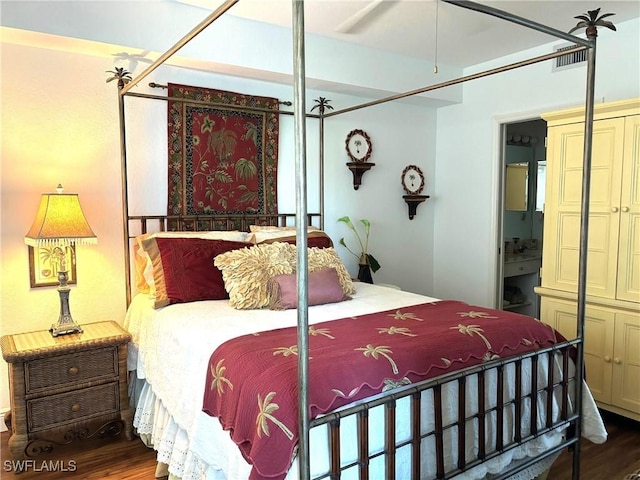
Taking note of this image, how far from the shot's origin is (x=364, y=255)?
153 inches

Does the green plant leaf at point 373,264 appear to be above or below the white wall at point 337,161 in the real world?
below

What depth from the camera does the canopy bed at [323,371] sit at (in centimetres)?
144

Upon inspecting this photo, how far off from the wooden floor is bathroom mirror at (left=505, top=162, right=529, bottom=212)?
2754mm

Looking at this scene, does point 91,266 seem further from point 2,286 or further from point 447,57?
point 447,57

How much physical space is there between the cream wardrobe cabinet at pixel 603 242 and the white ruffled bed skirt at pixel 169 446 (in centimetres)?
95

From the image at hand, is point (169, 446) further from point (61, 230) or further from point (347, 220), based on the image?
point (347, 220)

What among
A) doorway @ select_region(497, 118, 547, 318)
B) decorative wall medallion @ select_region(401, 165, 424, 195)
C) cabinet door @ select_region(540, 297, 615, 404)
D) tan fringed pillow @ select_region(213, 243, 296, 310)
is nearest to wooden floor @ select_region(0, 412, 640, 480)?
cabinet door @ select_region(540, 297, 615, 404)

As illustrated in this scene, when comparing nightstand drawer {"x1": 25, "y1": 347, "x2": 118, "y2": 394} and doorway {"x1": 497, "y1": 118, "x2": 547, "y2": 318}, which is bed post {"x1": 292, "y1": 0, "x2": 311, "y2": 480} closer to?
nightstand drawer {"x1": 25, "y1": 347, "x2": 118, "y2": 394}

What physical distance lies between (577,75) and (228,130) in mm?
2489

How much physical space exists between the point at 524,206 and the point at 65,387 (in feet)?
14.6

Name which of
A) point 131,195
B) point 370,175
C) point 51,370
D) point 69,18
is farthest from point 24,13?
point 370,175

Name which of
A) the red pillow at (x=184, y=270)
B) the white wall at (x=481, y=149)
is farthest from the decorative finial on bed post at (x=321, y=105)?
the red pillow at (x=184, y=270)

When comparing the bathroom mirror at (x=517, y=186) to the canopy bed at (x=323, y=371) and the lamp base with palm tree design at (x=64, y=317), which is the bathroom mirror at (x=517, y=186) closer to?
the canopy bed at (x=323, y=371)

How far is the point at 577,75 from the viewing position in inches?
134
